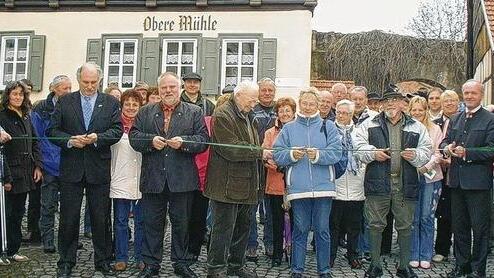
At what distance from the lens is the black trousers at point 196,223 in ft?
21.7

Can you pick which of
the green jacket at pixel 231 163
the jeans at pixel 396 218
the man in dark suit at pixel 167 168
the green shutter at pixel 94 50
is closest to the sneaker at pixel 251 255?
the man in dark suit at pixel 167 168

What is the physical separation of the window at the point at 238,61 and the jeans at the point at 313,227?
10906 mm

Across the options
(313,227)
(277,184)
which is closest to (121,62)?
(277,184)

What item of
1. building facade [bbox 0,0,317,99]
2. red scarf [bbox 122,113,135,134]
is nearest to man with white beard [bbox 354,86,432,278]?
red scarf [bbox 122,113,135,134]

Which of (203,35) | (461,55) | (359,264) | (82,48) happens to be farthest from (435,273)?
(461,55)

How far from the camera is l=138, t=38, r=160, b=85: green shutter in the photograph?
56.0 feet

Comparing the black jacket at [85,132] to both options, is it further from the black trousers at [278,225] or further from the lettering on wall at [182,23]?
the lettering on wall at [182,23]

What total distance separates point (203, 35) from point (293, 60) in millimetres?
2670

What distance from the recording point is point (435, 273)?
6.38m

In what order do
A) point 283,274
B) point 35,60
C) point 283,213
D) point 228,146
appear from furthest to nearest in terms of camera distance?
1. point 35,60
2. point 283,213
3. point 283,274
4. point 228,146

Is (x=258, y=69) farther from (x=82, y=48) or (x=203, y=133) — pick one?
(x=203, y=133)

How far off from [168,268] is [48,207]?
1716mm

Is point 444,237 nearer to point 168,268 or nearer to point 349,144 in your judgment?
point 349,144

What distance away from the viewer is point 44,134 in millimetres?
7188
